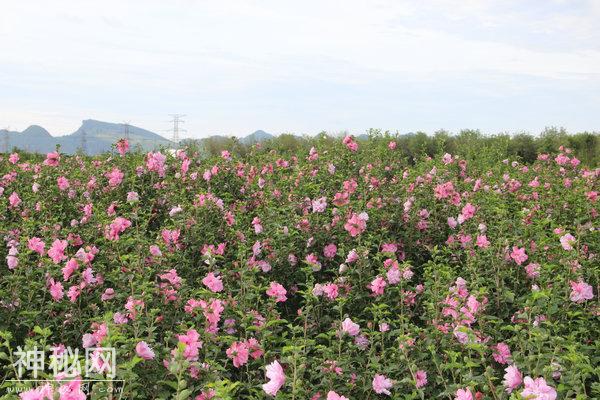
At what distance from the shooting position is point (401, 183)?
5.80m

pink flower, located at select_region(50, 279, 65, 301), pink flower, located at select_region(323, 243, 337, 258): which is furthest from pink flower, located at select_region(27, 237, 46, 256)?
pink flower, located at select_region(323, 243, 337, 258)

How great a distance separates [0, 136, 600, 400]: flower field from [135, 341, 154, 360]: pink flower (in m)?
0.03

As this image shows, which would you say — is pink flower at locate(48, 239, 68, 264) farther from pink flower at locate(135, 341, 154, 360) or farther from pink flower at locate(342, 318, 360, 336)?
pink flower at locate(342, 318, 360, 336)

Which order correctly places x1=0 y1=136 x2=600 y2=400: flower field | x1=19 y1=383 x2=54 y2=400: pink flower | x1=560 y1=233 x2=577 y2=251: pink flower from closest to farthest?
x1=19 y1=383 x2=54 y2=400: pink flower
x1=0 y1=136 x2=600 y2=400: flower field
x1=560 y1=233 x2=577 y2=251: pink flower

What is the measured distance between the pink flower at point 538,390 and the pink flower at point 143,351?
1369 mm

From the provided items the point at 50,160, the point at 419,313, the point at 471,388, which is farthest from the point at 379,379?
the point at 50,160

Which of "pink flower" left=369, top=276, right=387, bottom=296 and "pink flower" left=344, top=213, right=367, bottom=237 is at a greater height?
"pink flower" left=344, top=213, right=367, bottom=237

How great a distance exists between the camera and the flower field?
2.49 m

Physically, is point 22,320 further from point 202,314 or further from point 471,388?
point 471,388

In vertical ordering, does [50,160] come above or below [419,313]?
above

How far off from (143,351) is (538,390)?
57.0 inches

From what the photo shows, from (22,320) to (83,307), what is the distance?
0.32 metres

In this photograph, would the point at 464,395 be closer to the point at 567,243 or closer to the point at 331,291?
the point at 331,291

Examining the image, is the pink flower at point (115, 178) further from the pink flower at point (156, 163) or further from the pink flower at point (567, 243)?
the pink flower at point (567, 243)
